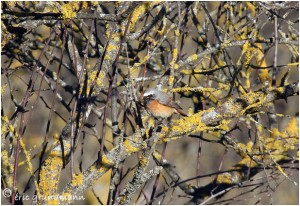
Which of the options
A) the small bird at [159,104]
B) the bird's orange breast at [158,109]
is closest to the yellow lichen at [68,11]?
the small bird at [159,104]

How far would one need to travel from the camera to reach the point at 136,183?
319 cm

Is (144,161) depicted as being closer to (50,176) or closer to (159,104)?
(50,176)

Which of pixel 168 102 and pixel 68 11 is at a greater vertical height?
pixel 68 11

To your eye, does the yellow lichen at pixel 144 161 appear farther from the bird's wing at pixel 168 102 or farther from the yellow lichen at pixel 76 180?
the bird's wing at pixel 168 102

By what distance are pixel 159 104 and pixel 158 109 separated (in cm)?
12

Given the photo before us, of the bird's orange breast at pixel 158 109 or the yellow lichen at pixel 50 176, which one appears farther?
the bird's orange breast at pixel 158 109

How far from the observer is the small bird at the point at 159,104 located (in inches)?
168

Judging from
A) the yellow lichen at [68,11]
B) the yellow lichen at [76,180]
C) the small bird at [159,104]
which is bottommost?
the yellow lichen at [76,180]

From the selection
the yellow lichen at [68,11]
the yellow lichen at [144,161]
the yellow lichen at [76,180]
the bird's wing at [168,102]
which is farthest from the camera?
the bird's wing at [168,102]

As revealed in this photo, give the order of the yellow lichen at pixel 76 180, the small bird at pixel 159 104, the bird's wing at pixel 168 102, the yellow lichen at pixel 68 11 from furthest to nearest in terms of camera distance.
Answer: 1. the bird's wing at pixel 168 102
2. the small bird at pixel 159 104
3. the yellow lichen at pixel 68 11
4. the yellow lichen at pixel 76 180

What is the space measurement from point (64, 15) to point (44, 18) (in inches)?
4.9

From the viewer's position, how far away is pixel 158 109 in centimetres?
455

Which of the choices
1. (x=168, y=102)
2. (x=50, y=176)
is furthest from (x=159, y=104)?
(x=50, y=176)

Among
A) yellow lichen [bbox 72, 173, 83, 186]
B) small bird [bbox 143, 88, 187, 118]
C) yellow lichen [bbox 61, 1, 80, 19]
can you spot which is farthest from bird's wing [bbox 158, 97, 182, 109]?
yellow lichen [bbox 72, 173, 83, 186]
